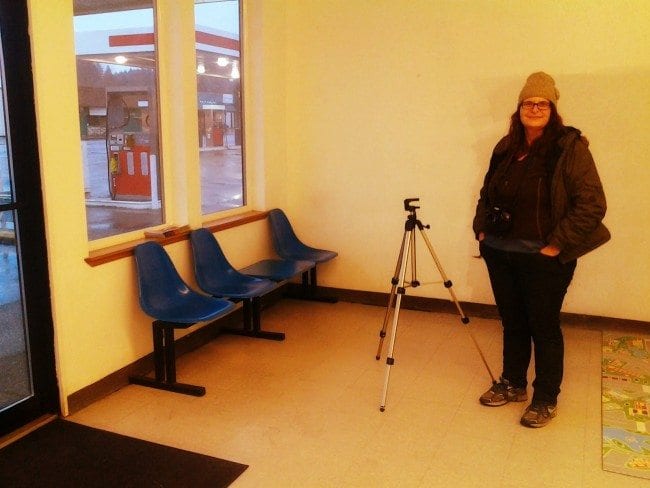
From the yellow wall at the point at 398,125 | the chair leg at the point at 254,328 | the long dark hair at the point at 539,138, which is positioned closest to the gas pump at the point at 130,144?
the yellow wall at the point at 398,125

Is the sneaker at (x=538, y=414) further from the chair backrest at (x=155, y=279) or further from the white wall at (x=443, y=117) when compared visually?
the chair backrest at (x=155, y=279)

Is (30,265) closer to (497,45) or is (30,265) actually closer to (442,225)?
(442,225)

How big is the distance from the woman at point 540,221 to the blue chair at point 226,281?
5.16ft

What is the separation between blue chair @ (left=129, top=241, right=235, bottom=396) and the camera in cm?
345

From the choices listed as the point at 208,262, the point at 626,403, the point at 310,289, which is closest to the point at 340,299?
the point at 310,289

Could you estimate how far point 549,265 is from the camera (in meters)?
2.91

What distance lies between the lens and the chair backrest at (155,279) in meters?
3.51

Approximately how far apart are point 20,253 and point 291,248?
2440mm

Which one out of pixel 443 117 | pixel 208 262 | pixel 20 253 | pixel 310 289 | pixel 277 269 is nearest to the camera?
pixel 20 253

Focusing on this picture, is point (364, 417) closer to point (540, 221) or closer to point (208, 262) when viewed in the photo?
point (540, 221)

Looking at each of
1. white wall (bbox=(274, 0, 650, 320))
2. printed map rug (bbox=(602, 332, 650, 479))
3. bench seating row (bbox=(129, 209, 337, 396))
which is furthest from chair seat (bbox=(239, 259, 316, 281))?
printed map rug (bbox=(602, 332, 650, 479))

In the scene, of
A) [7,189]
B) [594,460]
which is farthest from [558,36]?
[7,189]

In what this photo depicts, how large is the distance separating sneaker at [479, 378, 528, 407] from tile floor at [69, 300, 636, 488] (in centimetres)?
5

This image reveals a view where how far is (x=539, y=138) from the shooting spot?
296cm
